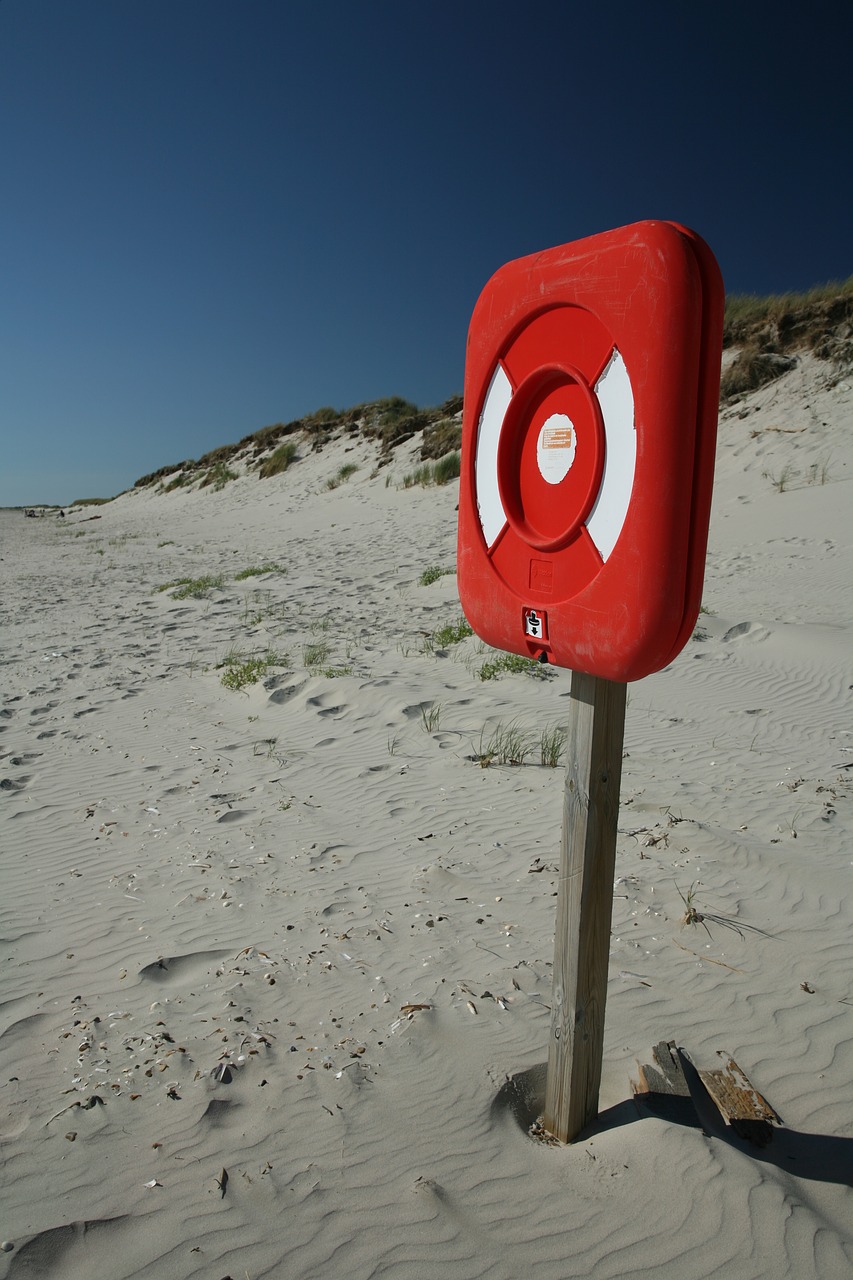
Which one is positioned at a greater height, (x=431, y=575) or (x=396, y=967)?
(x=431, y=575)

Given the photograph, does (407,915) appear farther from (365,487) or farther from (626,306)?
(365,487)

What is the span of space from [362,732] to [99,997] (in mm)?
2905

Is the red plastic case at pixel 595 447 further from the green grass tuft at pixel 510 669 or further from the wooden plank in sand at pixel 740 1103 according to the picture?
the green grass tuft at pixel 510 669

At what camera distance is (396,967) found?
3.12 metres

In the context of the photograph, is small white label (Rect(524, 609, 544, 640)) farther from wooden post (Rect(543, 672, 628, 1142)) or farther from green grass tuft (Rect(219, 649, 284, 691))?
green grass tuft (Rect(219, 649, 284, 691))

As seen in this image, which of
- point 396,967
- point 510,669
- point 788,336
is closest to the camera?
point 396,967

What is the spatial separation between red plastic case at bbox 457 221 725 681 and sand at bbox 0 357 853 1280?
1.45 metres

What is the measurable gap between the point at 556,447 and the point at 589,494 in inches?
6.8

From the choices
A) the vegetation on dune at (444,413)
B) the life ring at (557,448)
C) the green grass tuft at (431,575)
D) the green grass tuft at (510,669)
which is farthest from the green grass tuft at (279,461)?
the life ring at (557,448)

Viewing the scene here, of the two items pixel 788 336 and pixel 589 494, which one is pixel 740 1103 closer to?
pixel 589 494

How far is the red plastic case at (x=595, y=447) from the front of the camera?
1519 mm

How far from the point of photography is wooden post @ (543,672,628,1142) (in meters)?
2.00

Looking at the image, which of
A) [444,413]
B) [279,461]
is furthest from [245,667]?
[279,461]

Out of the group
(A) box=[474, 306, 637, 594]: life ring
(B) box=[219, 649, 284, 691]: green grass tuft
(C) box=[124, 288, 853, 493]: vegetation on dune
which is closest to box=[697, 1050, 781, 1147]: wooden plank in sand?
(A) box=[474, 306, 637, 594]: life ring
